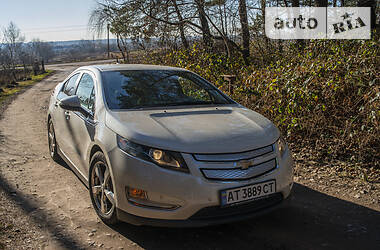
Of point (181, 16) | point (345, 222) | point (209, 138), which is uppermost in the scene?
point (181, 16)

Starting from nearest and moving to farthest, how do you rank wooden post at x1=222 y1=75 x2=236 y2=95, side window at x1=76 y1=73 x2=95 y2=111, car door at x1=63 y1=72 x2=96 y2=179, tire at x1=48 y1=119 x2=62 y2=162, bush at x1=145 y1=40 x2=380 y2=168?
car door at x1=63 y1=72 x2=96 y2=179 < side window at x1=76 y1=73 x2=95 y2=111 < bush at x1=145 y1=40 x2=380 y2=168 < tire at x1=48 y1=119 x2=62 y2=162 < wooden post at x1=222 y1=75 x2=236 y2=95

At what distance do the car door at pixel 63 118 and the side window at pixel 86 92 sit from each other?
0.88 ft

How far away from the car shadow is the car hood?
2.68 ft

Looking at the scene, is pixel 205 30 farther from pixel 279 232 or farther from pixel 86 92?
pixel 279 232

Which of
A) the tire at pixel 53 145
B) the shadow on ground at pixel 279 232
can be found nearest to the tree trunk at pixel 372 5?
the shadow on ground at pixel 279 232

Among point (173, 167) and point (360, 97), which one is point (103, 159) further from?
point (360, 97)

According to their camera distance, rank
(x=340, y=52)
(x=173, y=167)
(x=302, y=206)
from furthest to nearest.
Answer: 1. (x=340, y=52)
2. (x=302, y=206)
3. (x=173, y=167)

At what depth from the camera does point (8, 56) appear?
32.2 metres

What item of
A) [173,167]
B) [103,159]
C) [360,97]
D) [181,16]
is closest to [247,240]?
[173,167]

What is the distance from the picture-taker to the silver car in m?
2.79

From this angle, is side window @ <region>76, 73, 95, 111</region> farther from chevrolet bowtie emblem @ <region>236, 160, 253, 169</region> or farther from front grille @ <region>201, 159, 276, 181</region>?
chevrolet bowtie emblem @ <region>236, 160, 253, 169</region>

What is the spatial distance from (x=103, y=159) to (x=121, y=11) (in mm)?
9429

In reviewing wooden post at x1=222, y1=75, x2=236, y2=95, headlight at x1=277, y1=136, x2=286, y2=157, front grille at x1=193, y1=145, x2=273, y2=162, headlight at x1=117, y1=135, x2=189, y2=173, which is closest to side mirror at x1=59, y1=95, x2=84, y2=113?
headlight at x1=117, y1=135, x2=189, y2=173

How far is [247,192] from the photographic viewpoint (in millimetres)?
2857
